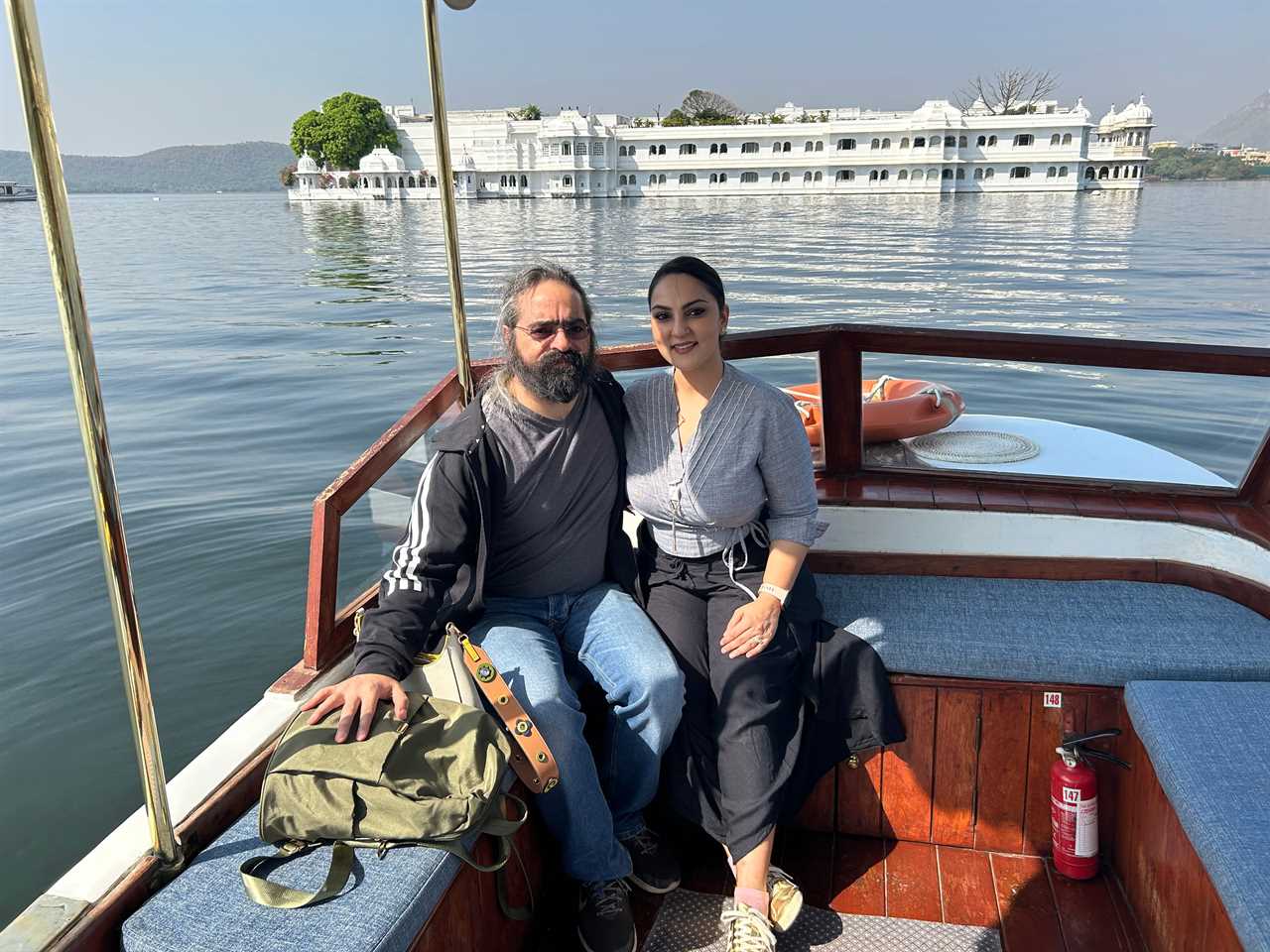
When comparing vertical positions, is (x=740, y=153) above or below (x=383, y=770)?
above

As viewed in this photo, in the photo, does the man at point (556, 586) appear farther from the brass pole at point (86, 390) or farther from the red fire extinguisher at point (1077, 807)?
the red fire extinguisher at point (1077, 807)

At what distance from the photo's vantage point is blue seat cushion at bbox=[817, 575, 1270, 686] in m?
2.00

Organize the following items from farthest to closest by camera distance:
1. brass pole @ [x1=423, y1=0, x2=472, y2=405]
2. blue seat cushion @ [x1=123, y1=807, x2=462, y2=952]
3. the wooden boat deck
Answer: brass pole @ [x1=423, y1=0, x2=472, y2=405] → the wooden boat deck → blue seat cushion @ [x1=123, y1=807, x2=462, y2=952]

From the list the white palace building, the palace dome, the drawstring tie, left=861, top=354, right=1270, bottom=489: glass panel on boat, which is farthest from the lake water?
the palace dome

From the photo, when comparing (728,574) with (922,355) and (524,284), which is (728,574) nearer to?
(524,284)

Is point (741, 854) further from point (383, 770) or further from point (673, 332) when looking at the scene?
point (673, 332)

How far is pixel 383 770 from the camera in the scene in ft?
4.86

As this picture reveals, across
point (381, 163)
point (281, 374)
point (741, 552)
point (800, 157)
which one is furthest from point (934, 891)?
point (381, 163)

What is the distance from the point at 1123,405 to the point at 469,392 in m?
2.20

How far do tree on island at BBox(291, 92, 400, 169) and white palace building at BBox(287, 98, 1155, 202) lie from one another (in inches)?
490

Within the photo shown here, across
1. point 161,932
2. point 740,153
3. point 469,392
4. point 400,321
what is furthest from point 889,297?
point 740,153

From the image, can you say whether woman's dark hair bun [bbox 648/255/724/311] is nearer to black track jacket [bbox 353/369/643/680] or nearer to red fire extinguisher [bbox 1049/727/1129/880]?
black track jacket [bbox 353/369/643/680]

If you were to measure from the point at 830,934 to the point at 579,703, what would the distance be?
67 cm

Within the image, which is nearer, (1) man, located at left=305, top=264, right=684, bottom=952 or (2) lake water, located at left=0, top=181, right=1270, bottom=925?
(1) man, located at left=305, top=264, right=684, bottom=952
